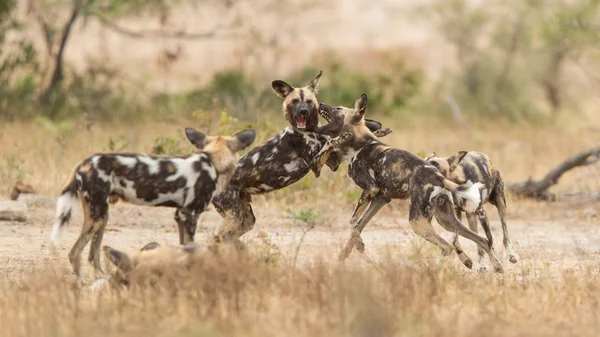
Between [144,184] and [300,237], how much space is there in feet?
11.6

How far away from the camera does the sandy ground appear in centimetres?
896

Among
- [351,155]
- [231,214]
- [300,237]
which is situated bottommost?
[300,237]

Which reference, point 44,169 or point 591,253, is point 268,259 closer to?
point 591,253

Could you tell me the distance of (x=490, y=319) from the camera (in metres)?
6.45

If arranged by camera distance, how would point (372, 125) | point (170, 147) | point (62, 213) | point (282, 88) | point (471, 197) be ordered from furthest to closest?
point (170, 147)
point (372, 125)
point (282, 88)
point (471, 197)
point (62, 213)

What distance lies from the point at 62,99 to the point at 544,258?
39.4 feet

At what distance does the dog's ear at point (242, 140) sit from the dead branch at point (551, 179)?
A: 6.23 meters

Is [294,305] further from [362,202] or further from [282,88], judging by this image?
[282,88]

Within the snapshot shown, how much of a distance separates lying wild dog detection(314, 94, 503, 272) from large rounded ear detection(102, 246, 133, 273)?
68.1 inches

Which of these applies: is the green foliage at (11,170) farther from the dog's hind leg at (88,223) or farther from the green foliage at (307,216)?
the dog's hind leg at (88,223)

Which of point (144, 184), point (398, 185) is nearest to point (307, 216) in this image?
point (398, 185)

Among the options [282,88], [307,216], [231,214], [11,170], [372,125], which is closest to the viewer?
[231,214]

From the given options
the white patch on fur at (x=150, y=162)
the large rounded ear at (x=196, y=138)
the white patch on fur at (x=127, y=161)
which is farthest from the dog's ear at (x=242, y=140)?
the white patch on fur at (x=127, y=161)

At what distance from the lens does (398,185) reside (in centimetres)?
851
